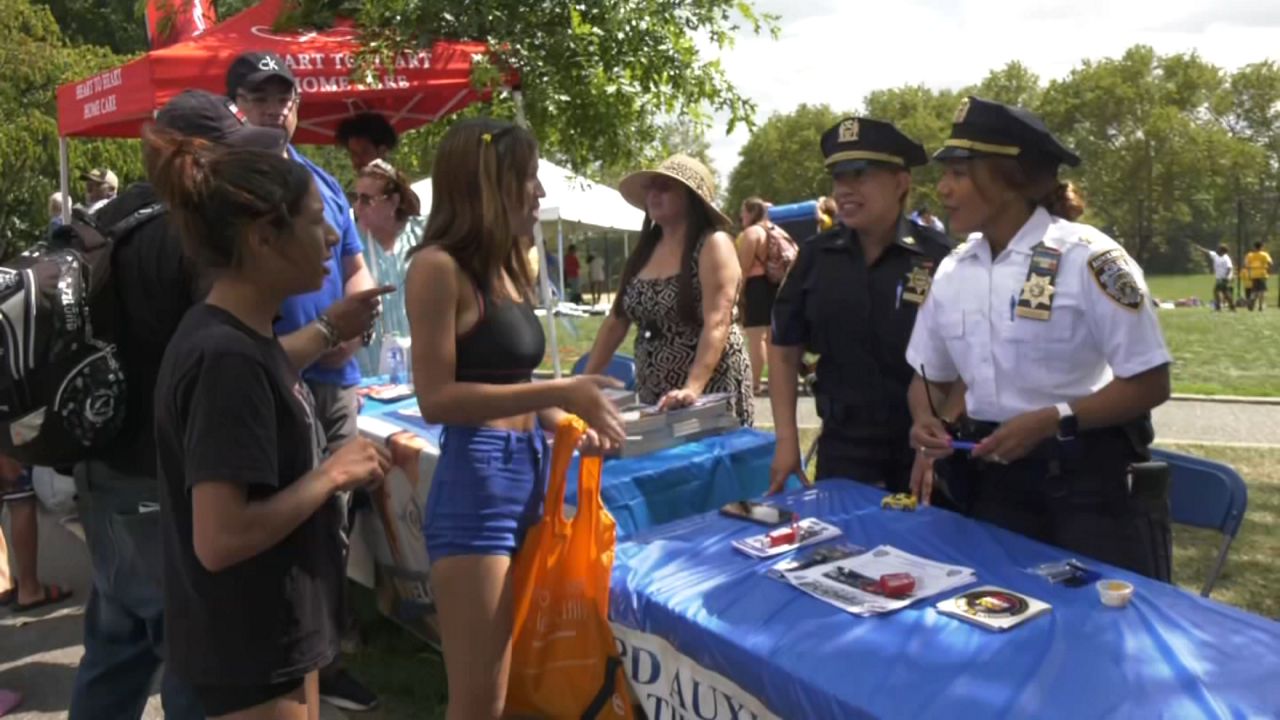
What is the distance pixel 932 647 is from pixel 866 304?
1.28 m

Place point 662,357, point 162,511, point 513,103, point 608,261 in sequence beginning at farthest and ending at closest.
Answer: point 608,261, point 513,103, point 662,357, point 162,511

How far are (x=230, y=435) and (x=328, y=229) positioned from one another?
1.41 feet

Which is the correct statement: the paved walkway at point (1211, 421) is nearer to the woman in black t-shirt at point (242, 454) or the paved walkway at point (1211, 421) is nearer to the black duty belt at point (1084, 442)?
the black duty belt at point (1084, 442)

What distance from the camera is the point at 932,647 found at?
154cm

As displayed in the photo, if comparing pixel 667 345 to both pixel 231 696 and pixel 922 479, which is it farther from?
pixel 231 696

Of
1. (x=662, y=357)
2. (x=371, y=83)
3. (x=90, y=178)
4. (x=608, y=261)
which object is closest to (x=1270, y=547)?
(x=662, y=357)

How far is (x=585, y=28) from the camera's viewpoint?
187 inches

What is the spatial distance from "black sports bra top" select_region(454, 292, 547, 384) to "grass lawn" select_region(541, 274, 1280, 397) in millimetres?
3546

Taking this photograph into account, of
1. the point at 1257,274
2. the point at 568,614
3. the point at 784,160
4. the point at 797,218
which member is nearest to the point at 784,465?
the point at 568,614

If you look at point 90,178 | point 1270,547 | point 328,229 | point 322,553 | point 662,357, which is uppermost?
point 90,178

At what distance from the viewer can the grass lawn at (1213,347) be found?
9406 millimetres


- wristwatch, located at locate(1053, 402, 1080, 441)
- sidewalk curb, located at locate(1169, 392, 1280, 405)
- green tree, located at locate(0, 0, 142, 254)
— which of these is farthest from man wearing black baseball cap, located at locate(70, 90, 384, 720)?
green tree, located at locate(0, 0, 142, 254)

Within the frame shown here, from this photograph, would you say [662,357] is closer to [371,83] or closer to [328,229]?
[328,229]

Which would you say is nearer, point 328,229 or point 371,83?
point 328,229
